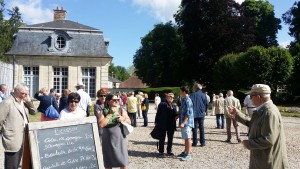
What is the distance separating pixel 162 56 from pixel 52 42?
21.1 m

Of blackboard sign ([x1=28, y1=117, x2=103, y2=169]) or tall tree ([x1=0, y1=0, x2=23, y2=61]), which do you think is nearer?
blackboard sign ([x1=28, y1=117, x2=103, y2=169])

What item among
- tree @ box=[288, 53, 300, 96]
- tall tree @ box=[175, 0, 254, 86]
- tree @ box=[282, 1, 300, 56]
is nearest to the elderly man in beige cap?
tree @ box=[288, 53, 300, 96]

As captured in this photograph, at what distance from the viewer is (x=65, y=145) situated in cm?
475

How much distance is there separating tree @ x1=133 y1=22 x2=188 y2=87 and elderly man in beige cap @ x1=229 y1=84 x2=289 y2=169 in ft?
135

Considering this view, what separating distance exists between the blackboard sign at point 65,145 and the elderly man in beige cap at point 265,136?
219cm

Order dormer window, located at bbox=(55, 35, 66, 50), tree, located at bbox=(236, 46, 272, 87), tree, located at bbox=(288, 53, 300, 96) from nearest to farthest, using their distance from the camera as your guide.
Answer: dormer window, located at bbox=(55, 35, 66, 50), tree, located at bbox=(236, 46, 272, 87), tree, located at bbox=(288, 53, 300, 96)

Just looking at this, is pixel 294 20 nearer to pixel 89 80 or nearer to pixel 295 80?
pixel 295 80

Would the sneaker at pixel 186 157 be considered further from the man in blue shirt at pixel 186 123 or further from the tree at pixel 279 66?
the tree at pixel 279 66

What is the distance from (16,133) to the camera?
516 cm

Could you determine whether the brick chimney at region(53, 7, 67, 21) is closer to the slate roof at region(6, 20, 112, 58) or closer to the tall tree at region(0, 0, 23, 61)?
the slate roof at region(6, 20, 112, 58)

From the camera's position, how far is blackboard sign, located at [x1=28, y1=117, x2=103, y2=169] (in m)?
4.47

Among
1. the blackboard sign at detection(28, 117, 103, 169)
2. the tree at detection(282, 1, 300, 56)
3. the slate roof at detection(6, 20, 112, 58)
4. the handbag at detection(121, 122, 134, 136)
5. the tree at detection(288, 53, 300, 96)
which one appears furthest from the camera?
the tree at detection(282, 1, 300, 56)

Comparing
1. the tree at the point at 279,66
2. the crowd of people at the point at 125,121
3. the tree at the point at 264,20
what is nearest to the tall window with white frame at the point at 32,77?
the tree at the point at 279,66

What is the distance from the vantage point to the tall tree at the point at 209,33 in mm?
36875
